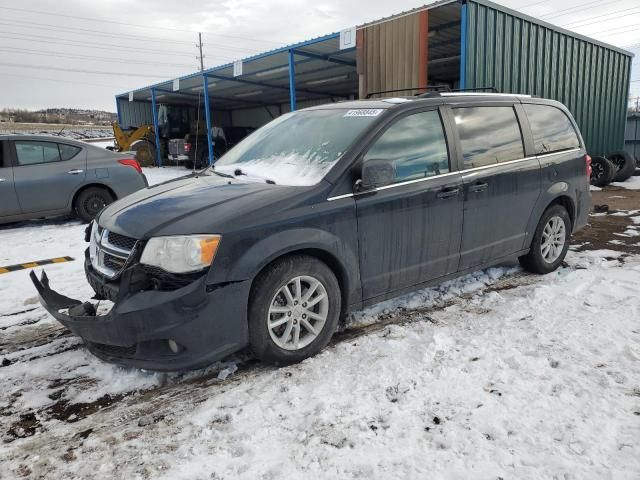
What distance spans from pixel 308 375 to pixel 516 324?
5.27 feet

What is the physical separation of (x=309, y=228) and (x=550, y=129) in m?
2.99

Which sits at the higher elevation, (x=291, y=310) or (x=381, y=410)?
(x=291, y=310)

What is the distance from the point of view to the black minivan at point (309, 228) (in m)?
2.53

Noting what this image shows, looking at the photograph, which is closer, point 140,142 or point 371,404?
point 371,404

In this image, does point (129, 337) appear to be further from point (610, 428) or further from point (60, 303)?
point (610, 428)

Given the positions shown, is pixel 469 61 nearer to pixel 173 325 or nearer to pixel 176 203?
pixel 176 203

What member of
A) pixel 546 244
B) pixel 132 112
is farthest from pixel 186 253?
pixel 132 112

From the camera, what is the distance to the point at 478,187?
3.71 meters

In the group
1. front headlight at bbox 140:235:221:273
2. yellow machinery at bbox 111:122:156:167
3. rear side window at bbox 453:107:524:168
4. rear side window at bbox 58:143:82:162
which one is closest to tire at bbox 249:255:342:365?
front headlight at bbox 140:235:221:273

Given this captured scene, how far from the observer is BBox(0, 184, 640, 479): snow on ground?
205cm

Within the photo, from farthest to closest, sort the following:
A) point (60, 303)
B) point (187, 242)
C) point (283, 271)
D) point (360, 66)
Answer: point (360, 66)
point (60, 303)
point (283, 271)
point (187, 242)

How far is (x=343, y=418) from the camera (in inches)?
92.7

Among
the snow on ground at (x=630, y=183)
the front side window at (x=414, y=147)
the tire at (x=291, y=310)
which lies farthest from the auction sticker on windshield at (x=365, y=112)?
the snow on ground at (x=630, y=183)

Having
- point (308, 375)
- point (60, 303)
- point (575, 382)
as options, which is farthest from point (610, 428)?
point (60, 303)
